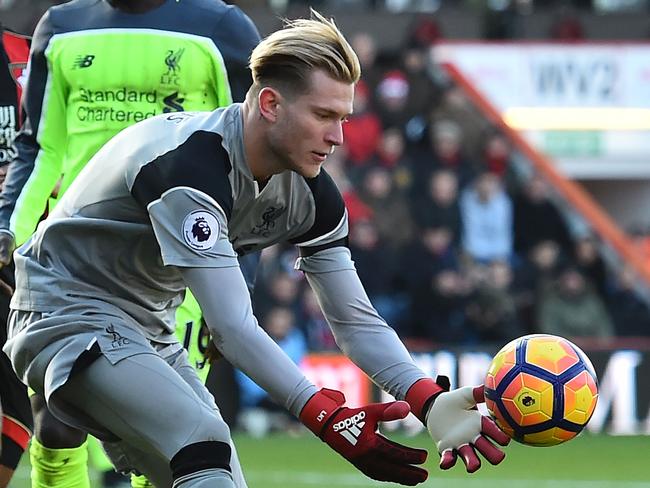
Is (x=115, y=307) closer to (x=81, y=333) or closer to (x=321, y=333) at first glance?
(x=81, y=333)

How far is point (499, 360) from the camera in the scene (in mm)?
5145

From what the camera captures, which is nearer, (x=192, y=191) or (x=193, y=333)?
(x=192, y=191)

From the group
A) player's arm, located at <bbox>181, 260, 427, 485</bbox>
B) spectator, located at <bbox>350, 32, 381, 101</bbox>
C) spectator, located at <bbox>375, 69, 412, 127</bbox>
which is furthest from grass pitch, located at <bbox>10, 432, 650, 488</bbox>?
player's arm, located at <bbox>181, 260, 427, 485</bbox>

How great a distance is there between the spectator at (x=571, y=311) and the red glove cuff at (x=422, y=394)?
1028cm

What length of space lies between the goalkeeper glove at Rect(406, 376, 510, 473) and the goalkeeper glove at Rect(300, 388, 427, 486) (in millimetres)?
221

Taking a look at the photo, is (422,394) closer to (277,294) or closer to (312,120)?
(312,120)

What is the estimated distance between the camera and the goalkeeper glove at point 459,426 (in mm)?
4762

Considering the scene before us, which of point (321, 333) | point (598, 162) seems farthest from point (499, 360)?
point (598, 162)

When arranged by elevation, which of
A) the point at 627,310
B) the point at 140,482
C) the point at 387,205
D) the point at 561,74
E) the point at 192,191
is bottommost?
the point at 627,310

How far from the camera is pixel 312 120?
479cm

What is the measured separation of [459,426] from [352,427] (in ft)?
1.51

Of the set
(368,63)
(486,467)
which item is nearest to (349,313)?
(486,467)

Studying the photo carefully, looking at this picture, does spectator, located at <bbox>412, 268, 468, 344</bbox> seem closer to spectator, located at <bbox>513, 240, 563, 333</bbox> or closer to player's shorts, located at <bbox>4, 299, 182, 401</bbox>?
spectator, located at <bbox>513, 240, 563, 333</bbox>

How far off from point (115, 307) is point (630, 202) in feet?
55.8
